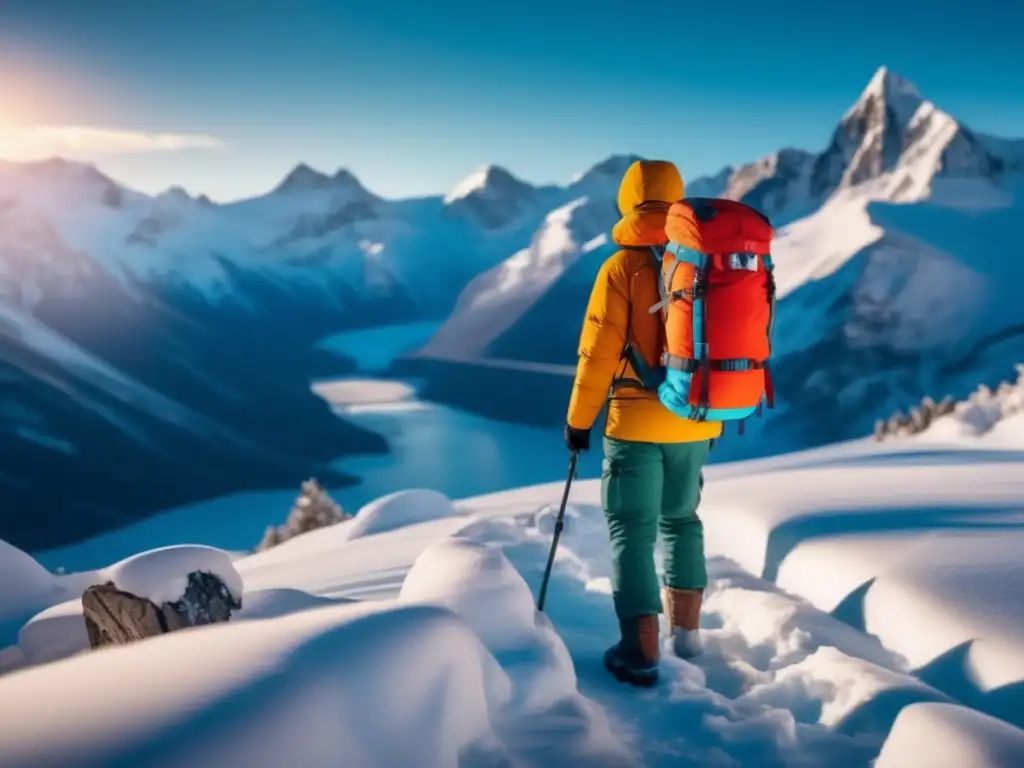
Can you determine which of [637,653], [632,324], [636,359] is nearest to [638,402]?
[636,359]

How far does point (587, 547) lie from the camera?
6.61 meters

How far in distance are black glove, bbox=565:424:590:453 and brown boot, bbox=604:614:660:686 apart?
0.94 meters

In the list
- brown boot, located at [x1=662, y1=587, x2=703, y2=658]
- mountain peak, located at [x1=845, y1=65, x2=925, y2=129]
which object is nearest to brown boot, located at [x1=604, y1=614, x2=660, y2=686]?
brown boot, located at [x1=662, y1=587, x2=703, y2=658]

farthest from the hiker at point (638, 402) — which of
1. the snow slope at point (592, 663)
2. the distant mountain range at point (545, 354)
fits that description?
the distant mountain range at point (545, 354)

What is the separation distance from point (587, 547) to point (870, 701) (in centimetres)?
340

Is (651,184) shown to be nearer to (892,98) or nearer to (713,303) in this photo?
(713,303)

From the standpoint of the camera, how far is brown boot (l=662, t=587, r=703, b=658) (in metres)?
4.23

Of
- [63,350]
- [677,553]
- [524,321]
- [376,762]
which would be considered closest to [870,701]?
[677,553]

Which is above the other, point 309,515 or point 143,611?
point 143,611

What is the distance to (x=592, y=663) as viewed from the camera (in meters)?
4.11

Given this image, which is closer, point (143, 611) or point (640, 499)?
point (640, 499)

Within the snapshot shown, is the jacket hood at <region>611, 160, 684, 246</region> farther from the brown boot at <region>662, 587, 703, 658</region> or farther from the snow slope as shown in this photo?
the brown boot at <region>662, 587, 703, 658</region>

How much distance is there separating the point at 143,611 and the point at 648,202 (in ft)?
12.0

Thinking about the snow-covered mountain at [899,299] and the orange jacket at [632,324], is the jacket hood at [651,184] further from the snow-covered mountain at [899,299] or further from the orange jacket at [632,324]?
the snow-covered mountain at [899,299]
